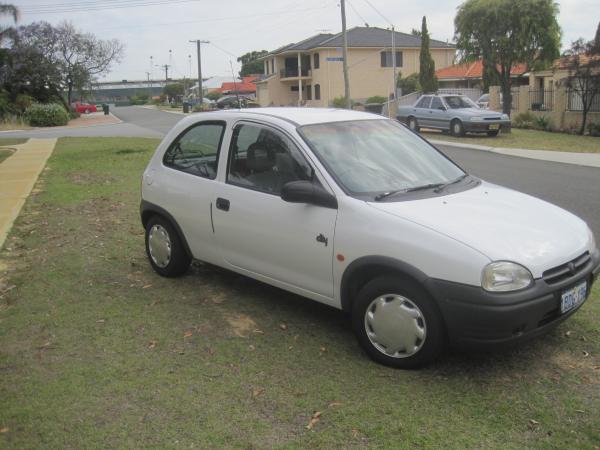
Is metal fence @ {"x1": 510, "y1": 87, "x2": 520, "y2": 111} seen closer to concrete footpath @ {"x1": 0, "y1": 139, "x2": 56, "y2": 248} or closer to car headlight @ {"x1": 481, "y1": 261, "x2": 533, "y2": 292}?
concrete footpath @ {"x1": 0, "y1": 139, "x2": 56, "y2": 248}

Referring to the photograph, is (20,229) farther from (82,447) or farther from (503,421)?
(503,421)

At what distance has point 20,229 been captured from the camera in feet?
27.9

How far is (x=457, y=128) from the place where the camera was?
23.7 meters

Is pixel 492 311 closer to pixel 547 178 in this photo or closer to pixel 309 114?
pixel 309 114

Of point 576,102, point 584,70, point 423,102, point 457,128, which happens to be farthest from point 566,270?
point 576,102

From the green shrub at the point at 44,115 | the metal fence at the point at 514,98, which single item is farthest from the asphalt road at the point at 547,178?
the green shrub at the point at 44,115

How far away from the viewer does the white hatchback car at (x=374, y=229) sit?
12.1ft

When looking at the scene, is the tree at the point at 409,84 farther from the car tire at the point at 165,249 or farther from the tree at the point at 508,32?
the car tire at the point at 165,249

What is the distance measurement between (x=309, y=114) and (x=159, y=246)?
2001 millimetres

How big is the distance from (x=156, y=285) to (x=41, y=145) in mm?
19232

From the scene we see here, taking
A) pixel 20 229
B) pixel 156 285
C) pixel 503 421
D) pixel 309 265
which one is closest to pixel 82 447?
pixel 309 265

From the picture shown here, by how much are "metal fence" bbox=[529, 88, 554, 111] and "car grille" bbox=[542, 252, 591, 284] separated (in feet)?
82.7

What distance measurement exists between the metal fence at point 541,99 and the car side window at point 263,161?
24.9m

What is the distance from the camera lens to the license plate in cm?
385
